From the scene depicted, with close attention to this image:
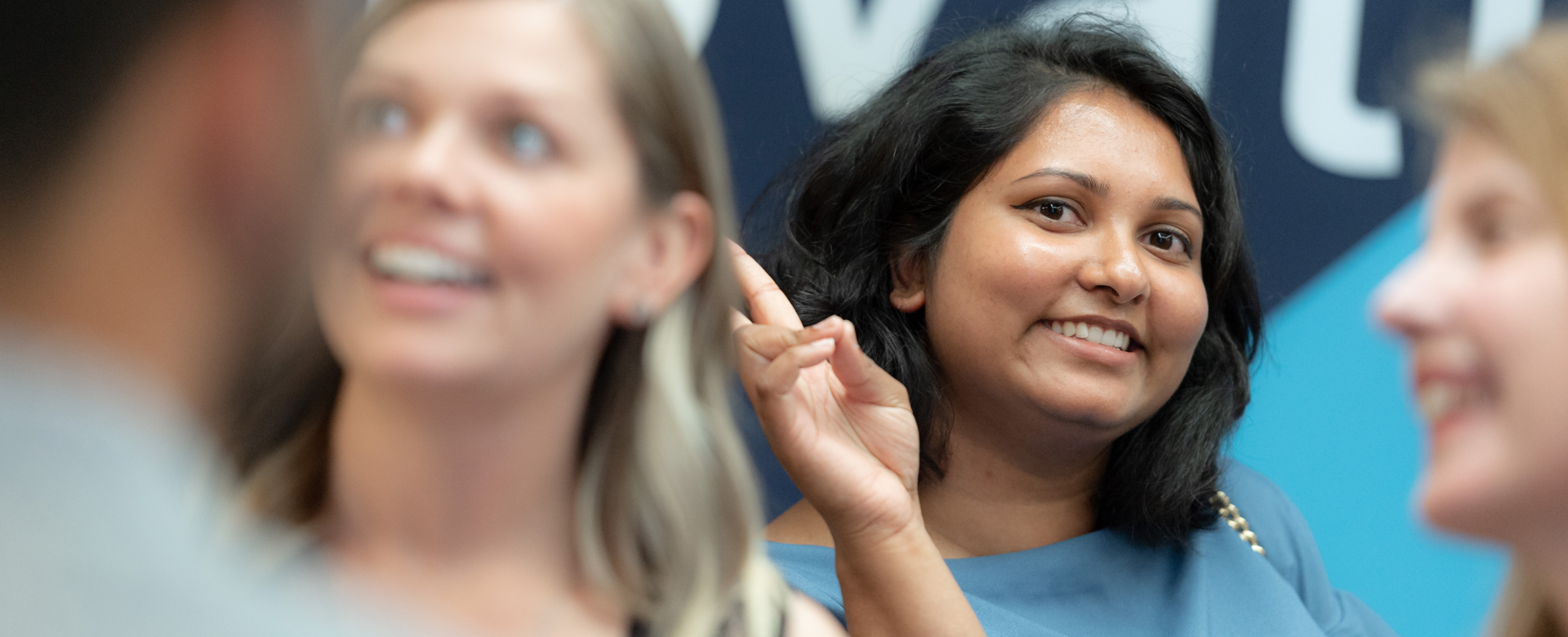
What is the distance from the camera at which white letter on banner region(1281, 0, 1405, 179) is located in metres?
1.81

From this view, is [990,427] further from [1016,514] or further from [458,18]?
[458,18]

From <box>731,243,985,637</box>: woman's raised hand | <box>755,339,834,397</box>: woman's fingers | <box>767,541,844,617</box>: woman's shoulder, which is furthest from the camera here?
<box>767,541,844,617</box>: woman's shoulder

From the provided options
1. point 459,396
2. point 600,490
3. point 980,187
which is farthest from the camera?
point 980,187

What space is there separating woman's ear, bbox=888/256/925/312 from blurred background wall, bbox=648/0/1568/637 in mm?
352

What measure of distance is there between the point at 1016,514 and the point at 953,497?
78 mm

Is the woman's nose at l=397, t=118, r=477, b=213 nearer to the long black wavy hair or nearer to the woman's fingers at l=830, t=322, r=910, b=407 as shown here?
the woman's fingers at l=830, t=322, r=910, b=407

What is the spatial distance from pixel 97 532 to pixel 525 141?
0.37 meters

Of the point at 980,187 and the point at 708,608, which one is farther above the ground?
the point at 980,187

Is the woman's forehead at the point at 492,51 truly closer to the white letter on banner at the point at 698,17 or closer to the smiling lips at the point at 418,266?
the smiling lips at the point at 418,266

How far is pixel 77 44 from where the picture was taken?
400 millimetres

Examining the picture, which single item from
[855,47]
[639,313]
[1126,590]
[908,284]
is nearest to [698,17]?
[855,47]

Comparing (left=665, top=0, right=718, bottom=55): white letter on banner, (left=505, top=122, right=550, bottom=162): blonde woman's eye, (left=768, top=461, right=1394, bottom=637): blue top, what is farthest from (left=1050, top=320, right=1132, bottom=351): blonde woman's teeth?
(left=505, top=122, right=550, bottom=162): blonde woman's eye

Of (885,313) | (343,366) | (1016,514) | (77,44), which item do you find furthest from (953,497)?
(77,44)

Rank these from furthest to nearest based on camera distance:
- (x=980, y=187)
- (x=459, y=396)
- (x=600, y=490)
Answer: (x=980, y=187)
(x=600, y=490)
(x=459, y=396)
